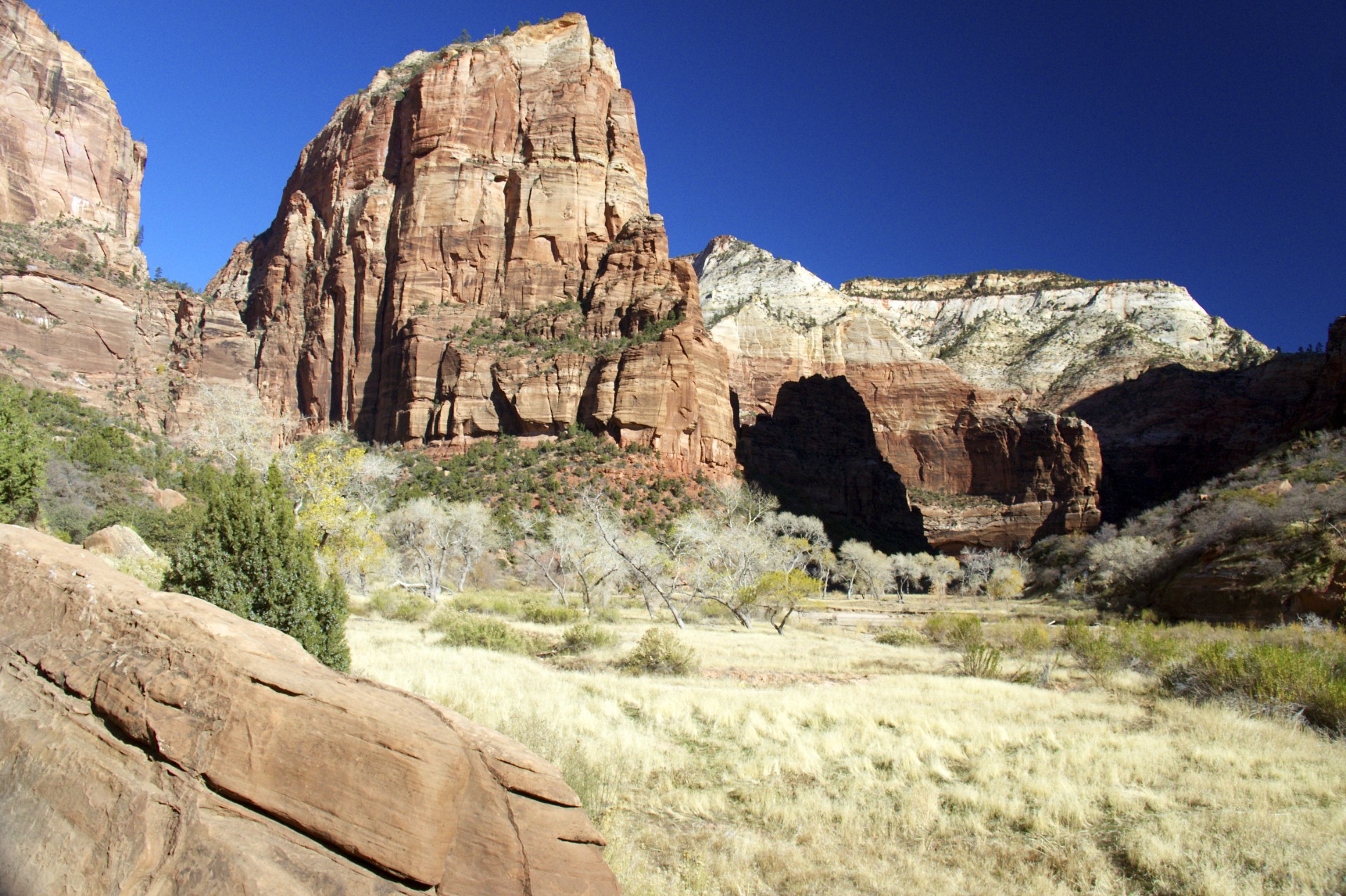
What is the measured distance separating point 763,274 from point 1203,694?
118 meters

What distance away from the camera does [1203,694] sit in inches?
442

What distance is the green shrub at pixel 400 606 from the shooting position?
21.5 metres

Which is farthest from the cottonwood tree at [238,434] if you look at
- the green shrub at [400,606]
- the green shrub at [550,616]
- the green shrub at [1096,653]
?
the green shrub at [1096,653]

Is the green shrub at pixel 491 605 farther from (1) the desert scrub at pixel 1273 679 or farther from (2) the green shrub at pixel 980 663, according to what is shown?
(1) the desert scrub at pixel 1273 679

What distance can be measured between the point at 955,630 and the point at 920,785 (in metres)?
14.4

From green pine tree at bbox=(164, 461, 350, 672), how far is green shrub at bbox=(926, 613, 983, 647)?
596 inches

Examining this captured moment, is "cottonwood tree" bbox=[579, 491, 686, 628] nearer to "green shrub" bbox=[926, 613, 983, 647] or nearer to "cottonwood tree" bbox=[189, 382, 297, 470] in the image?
"green shrub" bbox=[926, 613, 983, 647]

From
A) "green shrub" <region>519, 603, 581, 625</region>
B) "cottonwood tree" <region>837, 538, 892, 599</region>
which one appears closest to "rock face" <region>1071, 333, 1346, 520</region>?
"cottonwood tree" <region>837, 538, 892, 599</region>

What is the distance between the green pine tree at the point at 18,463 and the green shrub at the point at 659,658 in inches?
512

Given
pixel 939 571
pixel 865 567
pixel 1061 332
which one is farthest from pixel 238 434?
pixel 1061 332

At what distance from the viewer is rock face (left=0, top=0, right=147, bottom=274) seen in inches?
2552

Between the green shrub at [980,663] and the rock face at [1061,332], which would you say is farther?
the rock face at [1061,332]

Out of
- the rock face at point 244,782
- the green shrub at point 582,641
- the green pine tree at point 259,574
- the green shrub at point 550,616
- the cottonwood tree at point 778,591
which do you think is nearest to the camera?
the rock face at point 244,782

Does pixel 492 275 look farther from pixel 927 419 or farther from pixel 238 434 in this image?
pixel 927 419
